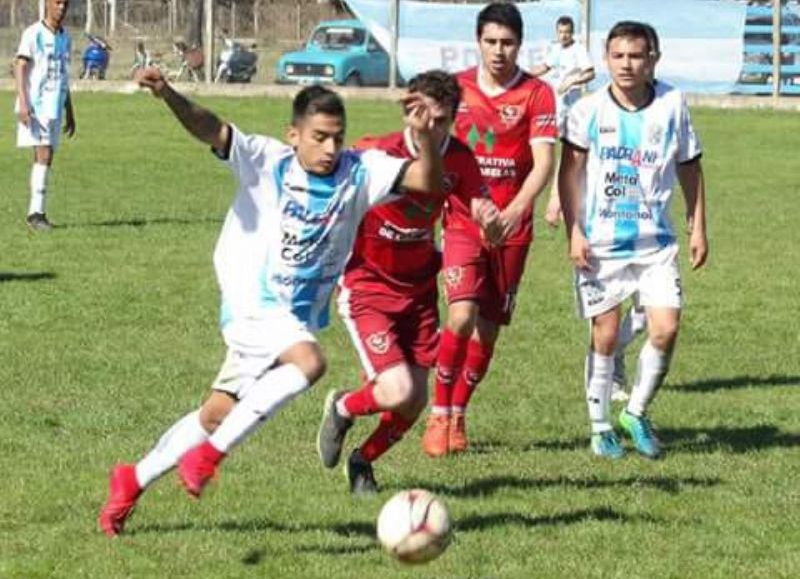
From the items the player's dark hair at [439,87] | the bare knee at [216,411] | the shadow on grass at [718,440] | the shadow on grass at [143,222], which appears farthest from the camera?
the shadow on grass at [143,222]

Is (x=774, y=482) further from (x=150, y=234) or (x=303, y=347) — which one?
(x=150, y=234)

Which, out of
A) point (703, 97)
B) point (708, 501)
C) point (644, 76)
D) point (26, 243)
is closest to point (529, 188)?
point (644, 76)

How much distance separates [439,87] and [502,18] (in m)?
1.12

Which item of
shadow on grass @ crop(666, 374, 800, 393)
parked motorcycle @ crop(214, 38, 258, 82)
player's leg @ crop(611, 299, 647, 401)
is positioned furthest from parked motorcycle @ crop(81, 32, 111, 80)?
player's leg @ crop(611, 299, 647, 401)

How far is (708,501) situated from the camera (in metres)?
7.92

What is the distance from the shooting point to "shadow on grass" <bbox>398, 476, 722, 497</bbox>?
8.12 meters

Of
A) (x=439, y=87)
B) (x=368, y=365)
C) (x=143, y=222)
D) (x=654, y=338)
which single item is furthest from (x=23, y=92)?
(x=439, y=87)

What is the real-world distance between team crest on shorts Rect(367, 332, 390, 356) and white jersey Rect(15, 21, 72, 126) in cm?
1037

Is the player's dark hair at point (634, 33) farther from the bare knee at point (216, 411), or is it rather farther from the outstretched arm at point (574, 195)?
the bare knee at point (216, 411)

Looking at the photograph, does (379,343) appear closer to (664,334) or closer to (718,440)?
(664,334)

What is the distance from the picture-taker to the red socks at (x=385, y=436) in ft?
26.3

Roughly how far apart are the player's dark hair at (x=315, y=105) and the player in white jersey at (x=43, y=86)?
35.7 ft

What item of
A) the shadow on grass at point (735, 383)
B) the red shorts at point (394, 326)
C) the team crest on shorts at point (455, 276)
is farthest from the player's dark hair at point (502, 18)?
the shadow on grass at point (735, 383)

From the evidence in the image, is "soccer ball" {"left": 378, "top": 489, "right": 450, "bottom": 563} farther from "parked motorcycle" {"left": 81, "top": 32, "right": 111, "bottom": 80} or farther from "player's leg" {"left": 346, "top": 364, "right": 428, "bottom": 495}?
"parked motorcycle" {"left": 81, "top": 32, "right": 111, "bottom": 80}
